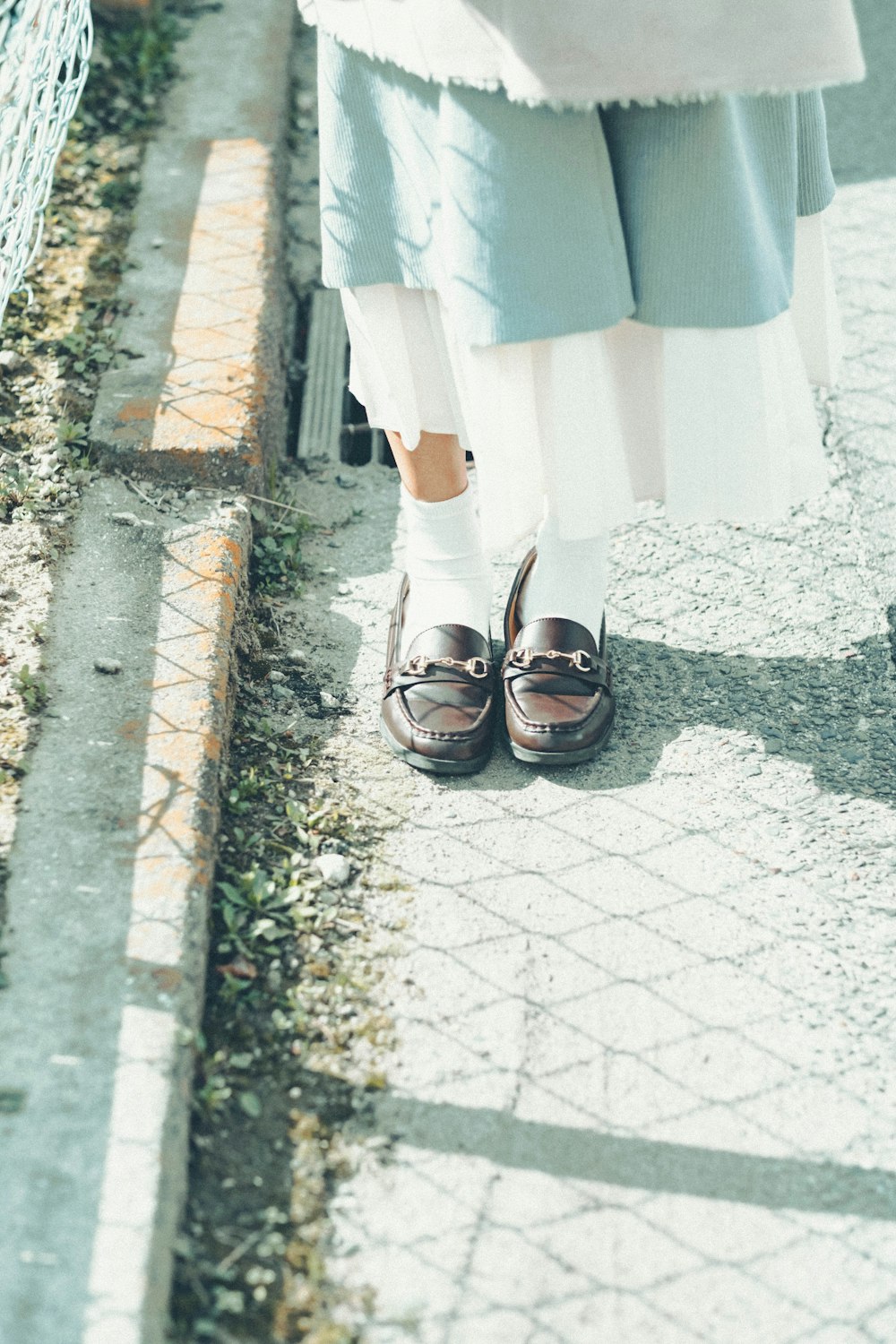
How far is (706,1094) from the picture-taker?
5.19ft

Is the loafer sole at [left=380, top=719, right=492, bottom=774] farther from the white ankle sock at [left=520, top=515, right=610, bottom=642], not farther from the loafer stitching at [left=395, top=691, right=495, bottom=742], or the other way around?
the white ankle sock at [left=520, top=515, right=610, bottom=642]

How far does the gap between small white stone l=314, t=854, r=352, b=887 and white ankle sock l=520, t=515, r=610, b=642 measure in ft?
1.72

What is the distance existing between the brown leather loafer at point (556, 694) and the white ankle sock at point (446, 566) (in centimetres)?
10

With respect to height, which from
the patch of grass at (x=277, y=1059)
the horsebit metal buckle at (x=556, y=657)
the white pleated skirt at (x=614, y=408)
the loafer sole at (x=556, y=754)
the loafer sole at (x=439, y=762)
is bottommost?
the patch of grass at (x=277, y=1059)

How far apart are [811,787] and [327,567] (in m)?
1.00

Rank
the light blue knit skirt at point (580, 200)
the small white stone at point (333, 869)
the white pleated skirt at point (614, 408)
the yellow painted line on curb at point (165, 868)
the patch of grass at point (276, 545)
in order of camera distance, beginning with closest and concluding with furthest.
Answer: the yellow painted line on curb at point (165, 868) < the light blue knit skirt at point (580, 200) < the white pleated skirt at point (614, 408) < the small white stone at point (333, 869) < the patch of grass at point (276, 545)

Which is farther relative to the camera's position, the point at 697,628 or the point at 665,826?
the point at 697,628

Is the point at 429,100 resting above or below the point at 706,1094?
above

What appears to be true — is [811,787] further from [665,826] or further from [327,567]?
[327,567]

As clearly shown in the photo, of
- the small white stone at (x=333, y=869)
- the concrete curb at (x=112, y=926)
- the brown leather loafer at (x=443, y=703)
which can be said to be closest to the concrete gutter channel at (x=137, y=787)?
the concrete curb at (x=112, y=926)

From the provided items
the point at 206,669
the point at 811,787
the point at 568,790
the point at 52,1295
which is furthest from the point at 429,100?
the point at 52,1295

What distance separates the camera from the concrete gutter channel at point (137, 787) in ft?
4.37

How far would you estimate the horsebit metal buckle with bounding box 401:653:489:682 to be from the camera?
2033mm

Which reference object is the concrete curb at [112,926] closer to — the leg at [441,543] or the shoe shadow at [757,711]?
the leg at [441,543]
